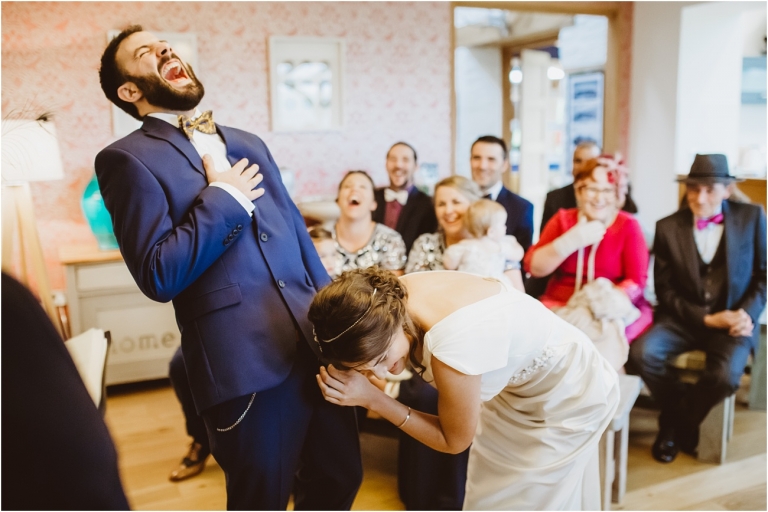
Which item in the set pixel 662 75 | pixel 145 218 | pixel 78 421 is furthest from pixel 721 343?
pixel 662 75

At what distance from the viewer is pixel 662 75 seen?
17.1 ft

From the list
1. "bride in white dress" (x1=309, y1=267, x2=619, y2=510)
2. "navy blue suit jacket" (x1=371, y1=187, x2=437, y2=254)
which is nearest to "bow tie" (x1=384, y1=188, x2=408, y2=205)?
"navy blue suit jacket" (x1=371, y1=187, x2=437, y2=254)

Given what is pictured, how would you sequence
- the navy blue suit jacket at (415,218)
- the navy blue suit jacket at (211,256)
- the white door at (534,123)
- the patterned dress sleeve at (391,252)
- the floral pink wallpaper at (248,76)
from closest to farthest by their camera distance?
the navy blue suit jacket at (211,256) < the patterned dress sleeve at (391,252) < the navy blue suit jacket at (415,218) < the floral pink wallpaper at (248,76) < the white door at (534,123)

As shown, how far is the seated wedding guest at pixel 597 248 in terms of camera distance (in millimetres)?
2803

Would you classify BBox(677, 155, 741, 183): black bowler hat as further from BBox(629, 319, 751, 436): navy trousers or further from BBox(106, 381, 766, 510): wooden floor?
BBox(106, 381, 766, 510): wooden floor

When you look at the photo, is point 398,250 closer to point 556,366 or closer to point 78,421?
point 556,366

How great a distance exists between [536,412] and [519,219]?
1779mm

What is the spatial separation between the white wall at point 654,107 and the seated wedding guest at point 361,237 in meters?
3.15

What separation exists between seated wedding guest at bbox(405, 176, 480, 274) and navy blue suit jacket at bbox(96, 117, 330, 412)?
135 centimetres

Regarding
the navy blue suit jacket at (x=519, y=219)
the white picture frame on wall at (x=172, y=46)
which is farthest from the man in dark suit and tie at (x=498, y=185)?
the white picture frame on wall at (x=172, y=46)

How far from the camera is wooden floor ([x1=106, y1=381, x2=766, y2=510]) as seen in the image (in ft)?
8.23

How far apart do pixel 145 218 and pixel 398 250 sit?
1805 mm

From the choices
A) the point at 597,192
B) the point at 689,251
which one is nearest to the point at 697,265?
the point at 689,251

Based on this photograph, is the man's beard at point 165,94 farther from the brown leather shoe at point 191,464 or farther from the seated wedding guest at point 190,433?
the brown leather shoe at point 191,464
